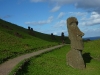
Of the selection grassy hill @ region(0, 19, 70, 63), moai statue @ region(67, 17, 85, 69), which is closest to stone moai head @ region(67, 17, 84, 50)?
moai statue @ region(67, 17, 85, 69)

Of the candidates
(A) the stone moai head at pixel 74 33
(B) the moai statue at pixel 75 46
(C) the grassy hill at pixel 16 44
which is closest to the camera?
(B) the moai statue at pixel 75 46

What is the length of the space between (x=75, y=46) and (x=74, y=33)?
166 centimetres

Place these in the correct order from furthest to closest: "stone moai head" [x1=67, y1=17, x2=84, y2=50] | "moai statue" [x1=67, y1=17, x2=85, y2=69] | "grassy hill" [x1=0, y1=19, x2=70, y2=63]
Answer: "grassy hill" [x1=0, y1=19, x2=70, y2=63] < "stone moai head" [x1=67, y1=17, x2=84, y2=50] < "moai statue" [x1=67, y1=17, x2=85, y2=69]

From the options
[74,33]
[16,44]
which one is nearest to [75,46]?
[74,33]

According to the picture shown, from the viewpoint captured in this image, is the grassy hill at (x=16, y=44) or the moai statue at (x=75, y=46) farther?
the grassy hill at (x=16, y=44)

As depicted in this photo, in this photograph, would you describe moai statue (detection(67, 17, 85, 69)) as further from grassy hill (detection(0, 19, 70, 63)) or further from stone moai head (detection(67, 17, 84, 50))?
grassy hill (detection(0, 19, 70, 63))

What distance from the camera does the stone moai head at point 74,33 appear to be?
26062mm

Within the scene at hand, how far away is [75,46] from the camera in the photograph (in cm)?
2606

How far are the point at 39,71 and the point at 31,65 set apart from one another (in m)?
2.65

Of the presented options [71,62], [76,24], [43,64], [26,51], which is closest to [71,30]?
[76,24]

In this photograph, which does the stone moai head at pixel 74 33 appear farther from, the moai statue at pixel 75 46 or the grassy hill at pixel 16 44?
the grassy hill at pixel 16 44

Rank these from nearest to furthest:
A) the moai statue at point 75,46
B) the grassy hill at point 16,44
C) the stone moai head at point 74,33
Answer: the moai statue at point 75,46 → the stone moai head at point 74,33 → the grassy hill at point 16,44

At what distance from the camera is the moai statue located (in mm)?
25319

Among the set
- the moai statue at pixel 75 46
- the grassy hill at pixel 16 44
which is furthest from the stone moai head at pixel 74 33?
the grassy hill at pixel 16 44
